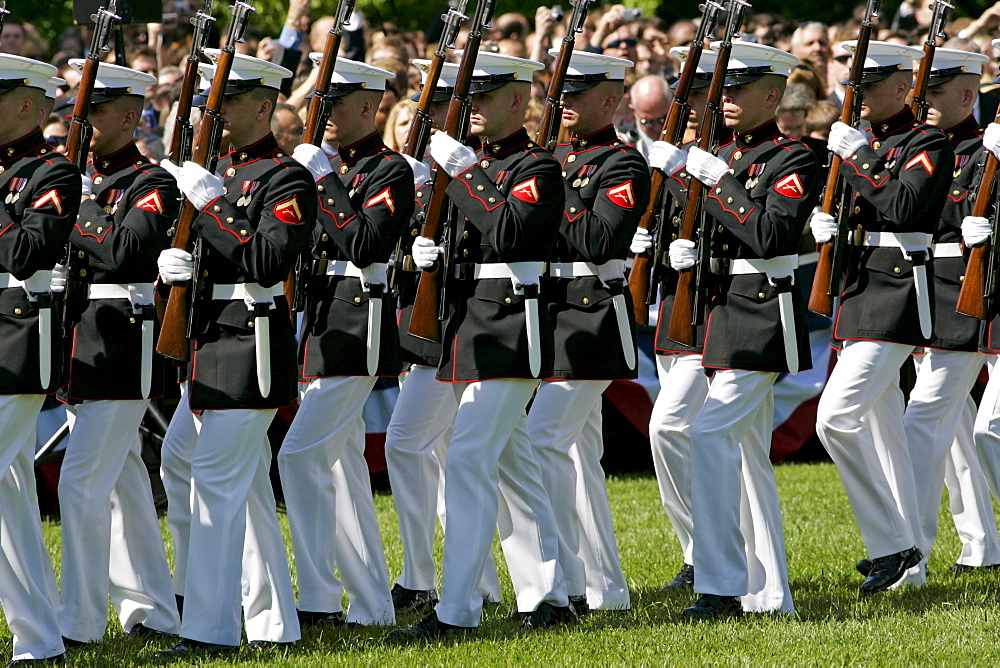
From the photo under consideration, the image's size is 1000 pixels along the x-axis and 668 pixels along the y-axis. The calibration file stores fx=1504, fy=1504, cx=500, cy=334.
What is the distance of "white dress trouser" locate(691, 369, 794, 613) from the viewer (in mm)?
5922

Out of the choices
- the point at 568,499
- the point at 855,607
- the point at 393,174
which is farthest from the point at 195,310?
the point at 855,607

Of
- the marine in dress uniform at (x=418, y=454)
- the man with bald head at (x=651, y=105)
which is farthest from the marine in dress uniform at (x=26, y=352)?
the man with bald head at (x=651, y=105)

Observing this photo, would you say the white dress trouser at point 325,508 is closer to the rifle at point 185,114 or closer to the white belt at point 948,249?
the rifle at point 185,114

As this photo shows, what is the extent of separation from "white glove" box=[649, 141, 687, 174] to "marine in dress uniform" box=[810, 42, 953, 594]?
0.72 meters

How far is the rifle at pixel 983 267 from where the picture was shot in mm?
6598

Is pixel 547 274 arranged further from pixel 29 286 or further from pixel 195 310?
pixel 29 286

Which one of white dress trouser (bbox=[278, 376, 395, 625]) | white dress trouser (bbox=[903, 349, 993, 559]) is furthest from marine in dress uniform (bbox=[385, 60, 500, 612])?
white dress trouser (bbox=[903, 349, 993, 559])

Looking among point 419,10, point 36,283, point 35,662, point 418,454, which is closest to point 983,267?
point 418,454

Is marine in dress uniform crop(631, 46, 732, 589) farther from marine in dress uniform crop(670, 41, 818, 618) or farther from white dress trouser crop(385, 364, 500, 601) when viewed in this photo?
white dress trouser crop(385, 364, 500, 601)

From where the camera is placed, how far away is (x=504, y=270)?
5.82 meters

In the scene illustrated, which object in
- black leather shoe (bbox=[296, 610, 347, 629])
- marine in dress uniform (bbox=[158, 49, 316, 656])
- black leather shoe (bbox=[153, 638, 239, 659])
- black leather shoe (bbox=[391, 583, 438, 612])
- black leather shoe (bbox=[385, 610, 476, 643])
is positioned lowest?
black leather shoe (bbox=[391, 583, 438, 612])

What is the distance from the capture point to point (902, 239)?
6.64 metres

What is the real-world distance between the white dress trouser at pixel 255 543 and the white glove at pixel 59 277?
61 cm

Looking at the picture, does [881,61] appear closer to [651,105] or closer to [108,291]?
[651,105]
